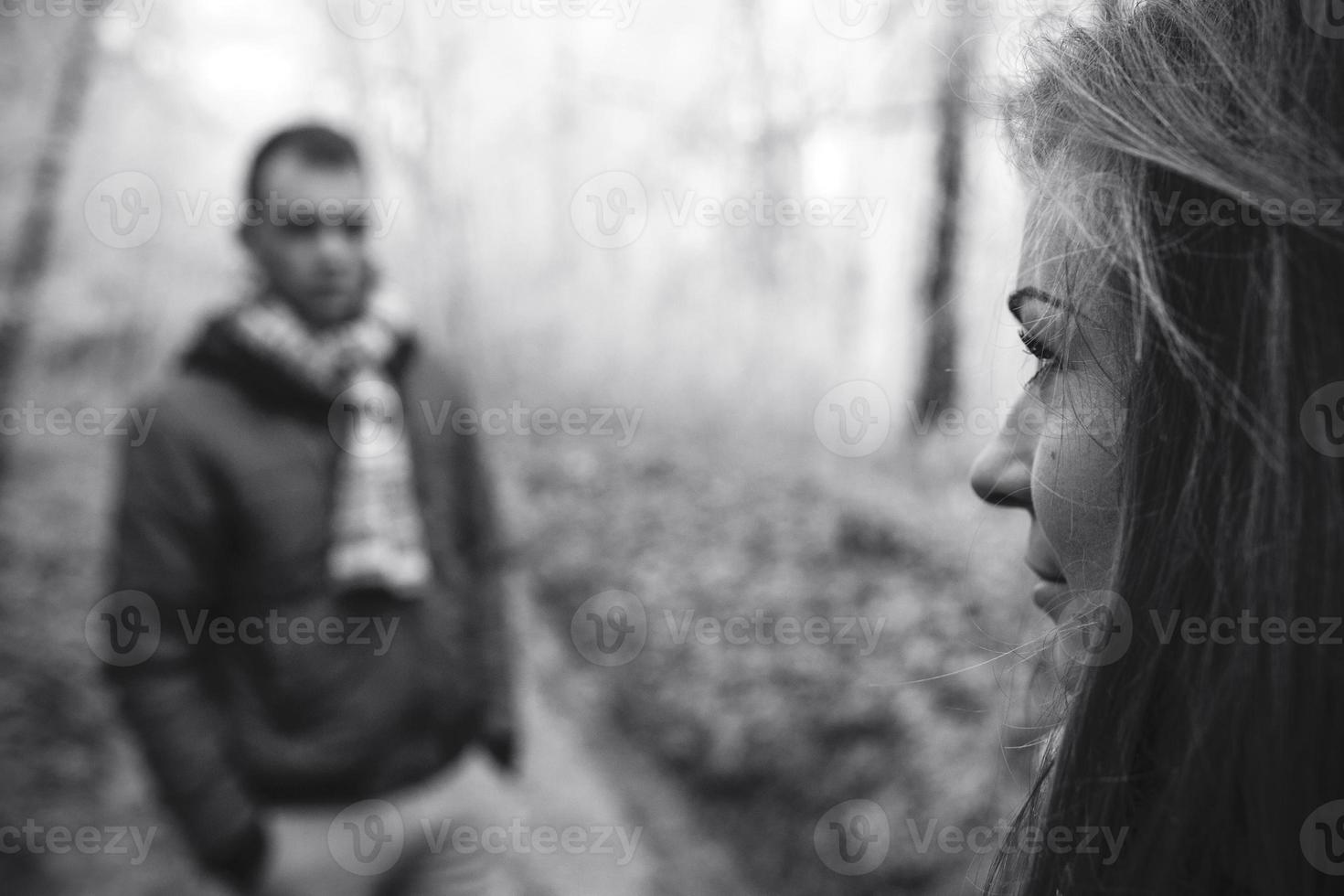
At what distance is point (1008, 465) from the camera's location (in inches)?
40.7

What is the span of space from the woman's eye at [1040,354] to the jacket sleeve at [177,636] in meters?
1.97

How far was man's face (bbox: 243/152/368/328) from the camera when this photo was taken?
2.38 m

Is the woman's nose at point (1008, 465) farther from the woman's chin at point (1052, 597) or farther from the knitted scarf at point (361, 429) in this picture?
the knitted scarf at point (361, 429)

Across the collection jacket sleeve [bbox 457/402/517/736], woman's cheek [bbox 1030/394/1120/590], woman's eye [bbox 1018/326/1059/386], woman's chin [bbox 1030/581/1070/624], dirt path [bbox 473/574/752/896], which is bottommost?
dirt path [bbox 473/574/752/896]

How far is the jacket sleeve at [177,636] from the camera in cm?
206

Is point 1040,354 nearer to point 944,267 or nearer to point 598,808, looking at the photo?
point 598,808

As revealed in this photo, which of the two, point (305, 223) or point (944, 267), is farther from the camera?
point (944, 267)

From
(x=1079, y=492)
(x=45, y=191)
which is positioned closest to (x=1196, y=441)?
(x=1079, y=492)

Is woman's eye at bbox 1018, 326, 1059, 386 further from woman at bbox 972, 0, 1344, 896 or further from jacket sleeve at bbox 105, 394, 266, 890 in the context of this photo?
jacket sleeve at bbox 105, 394, 266, 890

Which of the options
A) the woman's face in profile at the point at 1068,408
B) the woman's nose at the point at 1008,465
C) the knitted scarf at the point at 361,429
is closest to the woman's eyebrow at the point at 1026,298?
the woman's face in profile at the point at 1068,408

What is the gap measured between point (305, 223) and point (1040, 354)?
6.98 ft

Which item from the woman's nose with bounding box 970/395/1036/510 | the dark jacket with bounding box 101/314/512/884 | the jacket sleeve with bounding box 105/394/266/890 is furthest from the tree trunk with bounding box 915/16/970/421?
the woman's nose with bounding box 970/395/1036/510

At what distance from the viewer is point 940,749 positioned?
3.64 metres

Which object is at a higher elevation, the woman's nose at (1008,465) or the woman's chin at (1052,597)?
the woman's nose at (1008,465)
